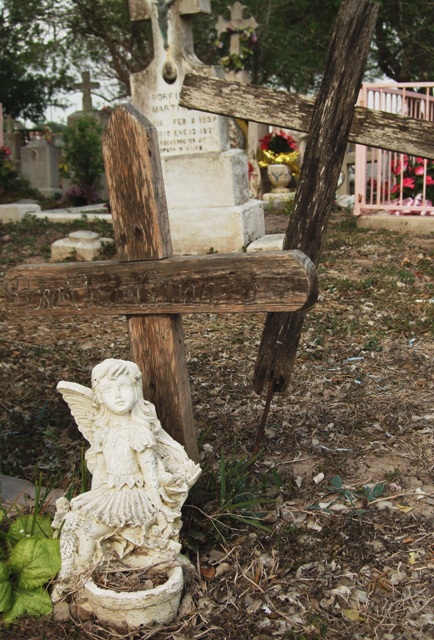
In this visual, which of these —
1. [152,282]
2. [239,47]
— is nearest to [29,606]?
[152,282]

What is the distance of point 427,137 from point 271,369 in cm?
123

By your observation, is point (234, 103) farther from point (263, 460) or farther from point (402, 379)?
point (402, 379)

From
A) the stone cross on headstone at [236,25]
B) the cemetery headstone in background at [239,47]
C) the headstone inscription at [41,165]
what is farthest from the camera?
the headstone inscription at [41,165]

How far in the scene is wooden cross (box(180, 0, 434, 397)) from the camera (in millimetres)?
3305

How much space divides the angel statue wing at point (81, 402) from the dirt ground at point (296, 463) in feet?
1.47

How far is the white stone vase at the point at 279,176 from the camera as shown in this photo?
1319cm

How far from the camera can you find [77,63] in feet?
92.4

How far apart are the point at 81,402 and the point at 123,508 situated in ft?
1.34

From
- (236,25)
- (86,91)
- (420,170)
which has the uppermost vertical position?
(236,25)

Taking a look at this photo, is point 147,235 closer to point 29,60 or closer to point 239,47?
point 239,47

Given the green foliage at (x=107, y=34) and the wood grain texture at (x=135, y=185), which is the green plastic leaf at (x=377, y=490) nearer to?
the wood grain texture at (x=135, y=185)

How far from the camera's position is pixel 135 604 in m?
2.40

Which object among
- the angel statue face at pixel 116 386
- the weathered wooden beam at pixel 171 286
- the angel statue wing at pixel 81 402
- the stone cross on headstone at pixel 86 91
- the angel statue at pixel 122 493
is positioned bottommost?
the angel statue at pixel 122 493

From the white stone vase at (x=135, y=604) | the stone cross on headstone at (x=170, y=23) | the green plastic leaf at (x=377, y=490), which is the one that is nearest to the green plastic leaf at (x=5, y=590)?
the white stone vase at (x=135, y=604)
